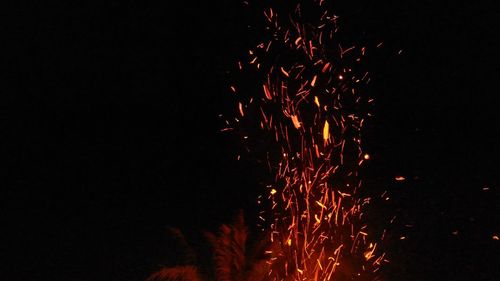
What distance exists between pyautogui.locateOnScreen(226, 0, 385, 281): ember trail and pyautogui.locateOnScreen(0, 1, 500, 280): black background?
1.66 metres

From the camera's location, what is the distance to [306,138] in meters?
4.78

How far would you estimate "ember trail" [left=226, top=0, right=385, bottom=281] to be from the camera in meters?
4.72

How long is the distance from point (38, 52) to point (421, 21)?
5012mm

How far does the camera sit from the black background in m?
7.38

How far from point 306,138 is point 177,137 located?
→ 4050 mm

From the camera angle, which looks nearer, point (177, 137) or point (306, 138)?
point (306, 138)

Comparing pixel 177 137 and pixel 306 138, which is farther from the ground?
pixel 177 137

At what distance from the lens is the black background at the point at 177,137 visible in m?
7.38

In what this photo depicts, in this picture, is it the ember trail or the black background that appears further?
the black background

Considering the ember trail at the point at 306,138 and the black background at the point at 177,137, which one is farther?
the black background at the point at 177,137

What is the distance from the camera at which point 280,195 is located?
5059 millimetres

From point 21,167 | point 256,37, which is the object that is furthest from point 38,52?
point 256,37

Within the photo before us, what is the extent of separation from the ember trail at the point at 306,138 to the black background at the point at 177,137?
5.46 feet

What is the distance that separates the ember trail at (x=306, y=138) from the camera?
472 cm
